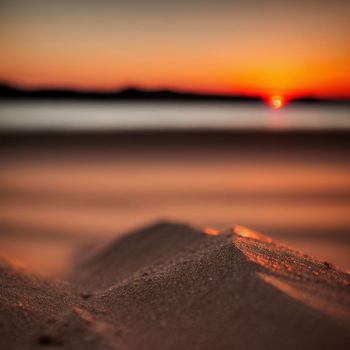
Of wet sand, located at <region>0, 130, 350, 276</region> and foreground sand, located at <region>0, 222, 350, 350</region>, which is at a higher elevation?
foreground sand, located at <region>0, 222, 350, 350</region>

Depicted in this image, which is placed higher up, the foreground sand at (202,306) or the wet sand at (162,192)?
the foreground sand at (202,306)

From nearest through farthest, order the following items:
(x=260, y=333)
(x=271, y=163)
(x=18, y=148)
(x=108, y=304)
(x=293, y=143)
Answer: (x=260, y=333), (x=108, y=304), (x=271, y=163), (x=18, y=148), (x=293, y=143)

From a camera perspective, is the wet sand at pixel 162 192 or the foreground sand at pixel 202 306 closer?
the foreground sand at pixel 202 306

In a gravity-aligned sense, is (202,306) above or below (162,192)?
above

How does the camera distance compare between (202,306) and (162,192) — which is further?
(162,192)

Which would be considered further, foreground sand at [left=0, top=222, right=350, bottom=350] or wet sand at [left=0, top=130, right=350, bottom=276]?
wet sand at [left=0, top=130, right=350, bottom=276]

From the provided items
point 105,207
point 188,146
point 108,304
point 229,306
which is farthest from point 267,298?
→ point 188,146

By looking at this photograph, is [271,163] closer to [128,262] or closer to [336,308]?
[128,262]

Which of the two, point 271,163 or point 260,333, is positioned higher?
point 260,333
